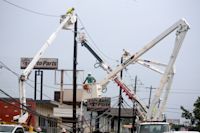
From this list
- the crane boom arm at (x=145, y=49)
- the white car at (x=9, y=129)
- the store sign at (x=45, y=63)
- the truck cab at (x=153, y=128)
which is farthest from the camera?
the store sign at (x=45, y=63)

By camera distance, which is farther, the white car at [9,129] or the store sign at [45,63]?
the store sign at [45,63]

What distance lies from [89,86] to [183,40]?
7.31 m

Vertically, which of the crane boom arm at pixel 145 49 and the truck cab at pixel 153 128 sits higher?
the crane boom arm at pixel 145 49

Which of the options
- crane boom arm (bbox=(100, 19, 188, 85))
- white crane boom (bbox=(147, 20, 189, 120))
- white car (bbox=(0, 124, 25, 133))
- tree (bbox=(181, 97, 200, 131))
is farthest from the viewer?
tree (bbox=(181, 97, 200, 131))

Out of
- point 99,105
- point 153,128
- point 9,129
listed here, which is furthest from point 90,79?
point 99,105

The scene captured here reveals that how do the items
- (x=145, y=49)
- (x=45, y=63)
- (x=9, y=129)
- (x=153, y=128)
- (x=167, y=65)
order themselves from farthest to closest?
(x=45, y=63) → (x=145, y=49) → (x=167, y=65) → (x=153, y=128) → (x=9, y=129)

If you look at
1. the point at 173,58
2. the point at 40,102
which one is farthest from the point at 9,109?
the point at 173,58

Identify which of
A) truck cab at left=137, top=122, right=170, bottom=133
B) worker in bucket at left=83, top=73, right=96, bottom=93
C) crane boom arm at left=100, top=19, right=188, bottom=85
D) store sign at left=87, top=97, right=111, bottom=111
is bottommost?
→ truck cab at left=137, top=122, right=170, bottom=133

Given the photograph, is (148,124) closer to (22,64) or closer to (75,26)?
(75,26)

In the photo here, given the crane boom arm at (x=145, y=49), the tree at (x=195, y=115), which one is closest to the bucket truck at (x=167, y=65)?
the crane boom arm at (x=145, y=49)

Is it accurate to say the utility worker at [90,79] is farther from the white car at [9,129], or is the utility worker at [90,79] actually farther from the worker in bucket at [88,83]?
the white car at [9,129]

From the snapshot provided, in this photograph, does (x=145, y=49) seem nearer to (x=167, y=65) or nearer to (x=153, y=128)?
(x=167, y=65)

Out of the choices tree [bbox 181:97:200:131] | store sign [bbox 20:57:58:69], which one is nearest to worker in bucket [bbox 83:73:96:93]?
store sign [bbox 20:57:58:69]

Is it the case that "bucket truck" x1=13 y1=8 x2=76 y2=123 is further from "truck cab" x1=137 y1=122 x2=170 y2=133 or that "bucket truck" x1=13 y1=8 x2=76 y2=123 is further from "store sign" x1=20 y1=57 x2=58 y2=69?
"store sign" x1=20 y1=57 x2=58 y2=69
